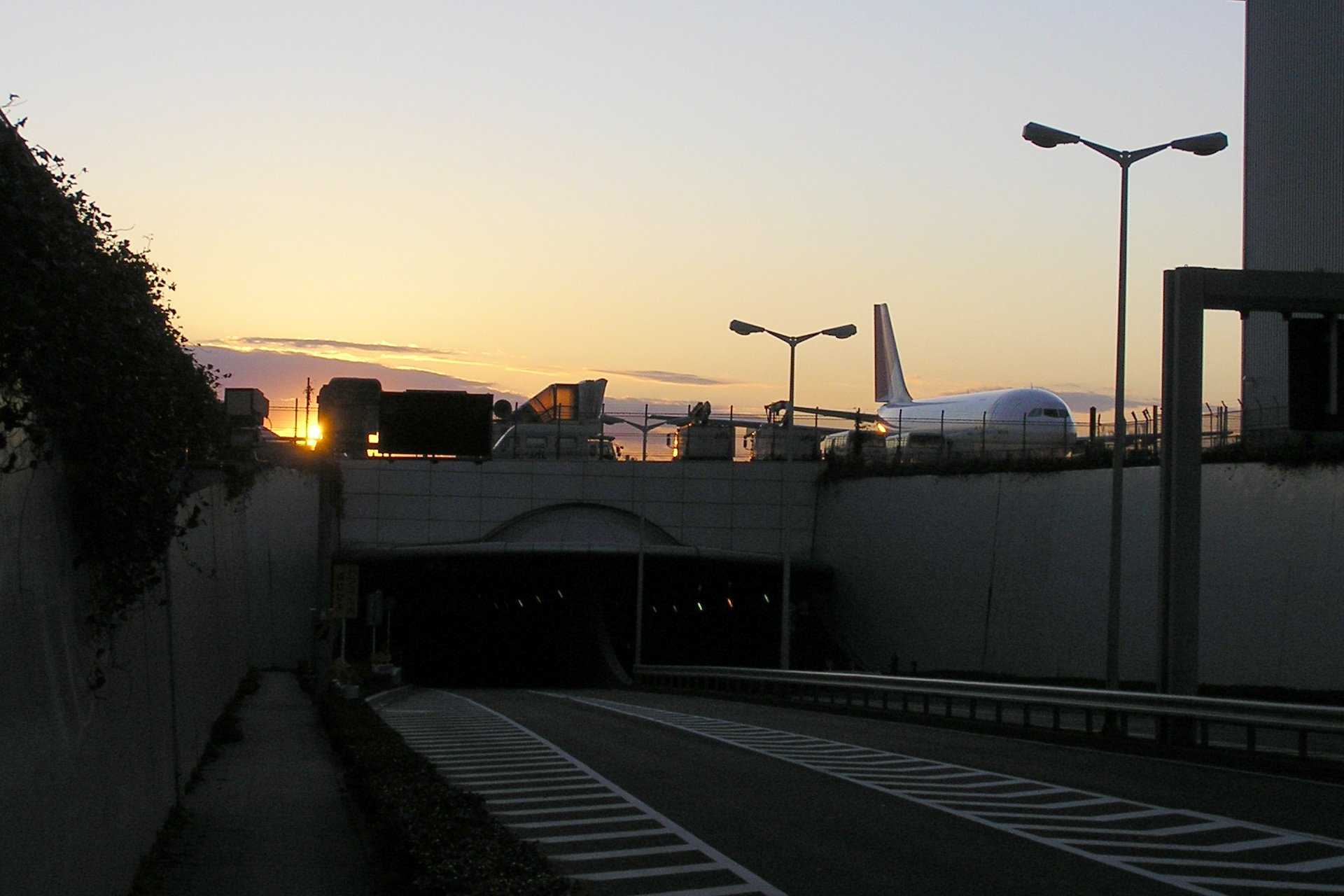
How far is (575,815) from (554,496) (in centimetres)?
5253

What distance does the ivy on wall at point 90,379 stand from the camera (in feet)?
22.2

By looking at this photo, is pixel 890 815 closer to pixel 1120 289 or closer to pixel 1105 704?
pixel 1105 704

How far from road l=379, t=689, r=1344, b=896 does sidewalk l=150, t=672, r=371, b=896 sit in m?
1.51

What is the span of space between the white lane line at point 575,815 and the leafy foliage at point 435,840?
26.2 inches

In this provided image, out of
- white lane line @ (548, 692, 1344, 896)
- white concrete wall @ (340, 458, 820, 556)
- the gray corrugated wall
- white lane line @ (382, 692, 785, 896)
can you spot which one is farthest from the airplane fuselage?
white lane line @ (548, 692, 1344, 896)

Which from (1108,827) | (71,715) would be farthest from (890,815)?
(71,715)

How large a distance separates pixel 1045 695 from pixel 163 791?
13.6m

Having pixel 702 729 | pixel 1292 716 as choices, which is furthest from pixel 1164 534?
pixel 702 729

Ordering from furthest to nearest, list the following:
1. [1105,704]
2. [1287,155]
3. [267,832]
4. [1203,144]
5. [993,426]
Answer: [993,426] < [1287,155] < [1203,144] < [1105,704] < [267,832]

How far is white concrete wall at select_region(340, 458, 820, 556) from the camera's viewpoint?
6481 centimetres

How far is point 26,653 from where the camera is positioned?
7016 mm

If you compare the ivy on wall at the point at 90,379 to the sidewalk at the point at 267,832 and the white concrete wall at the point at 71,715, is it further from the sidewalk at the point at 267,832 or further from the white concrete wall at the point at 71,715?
the sidewalk at the point at 267,832

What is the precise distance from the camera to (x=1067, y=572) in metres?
41.6

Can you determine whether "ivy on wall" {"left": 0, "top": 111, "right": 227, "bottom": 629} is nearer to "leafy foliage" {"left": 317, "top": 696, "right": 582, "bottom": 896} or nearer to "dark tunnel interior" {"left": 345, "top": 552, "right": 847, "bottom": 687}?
"leafy foliage" {"left": 317, "top": 696, "right": 582, "bottom": 896}
